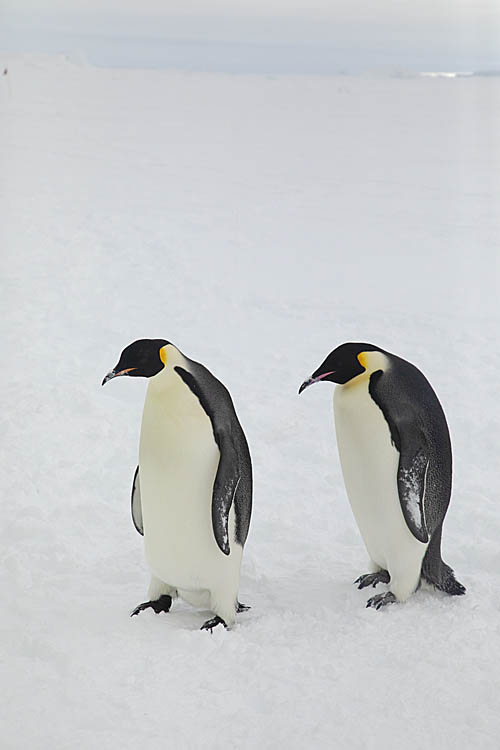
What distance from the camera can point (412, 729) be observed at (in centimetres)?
119

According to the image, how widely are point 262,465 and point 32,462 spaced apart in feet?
1.86

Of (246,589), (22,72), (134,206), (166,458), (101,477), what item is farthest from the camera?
(22,72)

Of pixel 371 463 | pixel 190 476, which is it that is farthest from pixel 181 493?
pixel 371 463

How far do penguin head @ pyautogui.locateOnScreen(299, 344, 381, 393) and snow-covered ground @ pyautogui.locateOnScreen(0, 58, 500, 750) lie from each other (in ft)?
1.27

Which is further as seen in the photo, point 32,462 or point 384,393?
point 32,462

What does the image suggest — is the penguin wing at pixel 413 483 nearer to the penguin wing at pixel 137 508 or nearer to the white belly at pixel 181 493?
the white belly at pixel 181 493

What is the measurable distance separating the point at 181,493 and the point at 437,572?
1.56ft

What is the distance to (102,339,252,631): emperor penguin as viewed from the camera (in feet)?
4.58

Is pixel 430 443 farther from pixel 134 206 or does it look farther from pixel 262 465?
pixel 134 206

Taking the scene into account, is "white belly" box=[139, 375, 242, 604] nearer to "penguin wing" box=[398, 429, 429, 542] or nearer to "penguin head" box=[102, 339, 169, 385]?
"penguin head" box=[102, 339, 169, 385]

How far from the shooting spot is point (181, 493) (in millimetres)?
1412

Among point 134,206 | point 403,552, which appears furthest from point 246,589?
point 134,206

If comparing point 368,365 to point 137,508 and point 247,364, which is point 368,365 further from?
point 247,364

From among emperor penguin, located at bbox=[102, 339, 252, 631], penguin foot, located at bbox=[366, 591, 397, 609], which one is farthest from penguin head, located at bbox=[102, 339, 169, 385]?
penguin foot, located at bbox=[366, 591, 397, 609]
